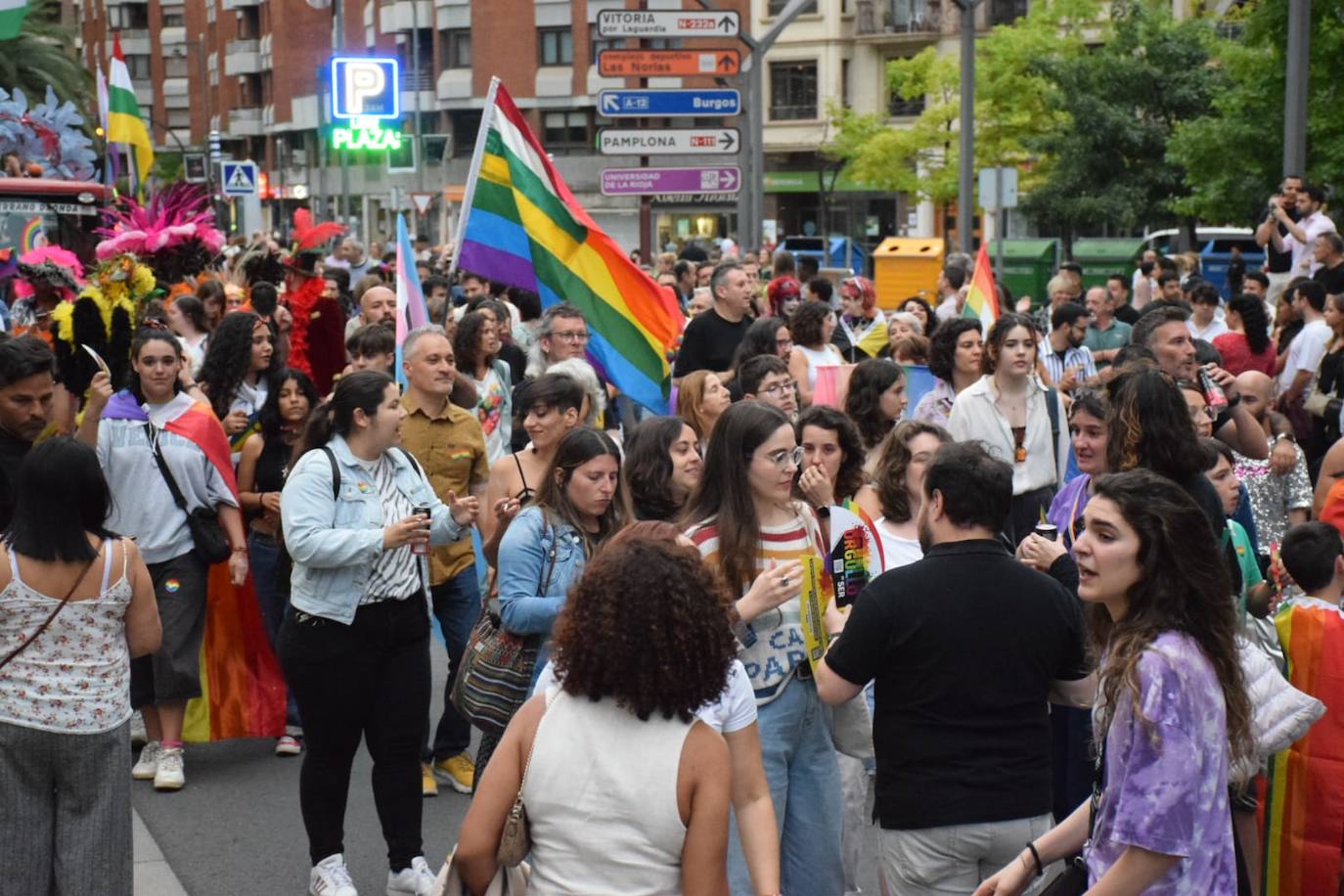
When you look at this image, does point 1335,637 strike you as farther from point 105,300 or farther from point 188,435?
point 105,300

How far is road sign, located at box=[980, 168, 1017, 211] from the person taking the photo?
20.1 meters

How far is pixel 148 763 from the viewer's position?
307 inches

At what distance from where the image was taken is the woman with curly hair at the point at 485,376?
902 centimetres

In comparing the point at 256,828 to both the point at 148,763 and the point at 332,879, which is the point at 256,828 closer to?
the point at 148,763

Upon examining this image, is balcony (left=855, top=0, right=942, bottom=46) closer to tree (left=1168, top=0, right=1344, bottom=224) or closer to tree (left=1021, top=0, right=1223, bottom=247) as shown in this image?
tree (left=1021, top=0, right=1223, bottom=247)

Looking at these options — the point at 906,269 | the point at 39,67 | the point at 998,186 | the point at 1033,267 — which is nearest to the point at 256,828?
the point at 998,186

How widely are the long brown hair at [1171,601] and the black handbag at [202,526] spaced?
482cm

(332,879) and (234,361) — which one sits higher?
(234,361)

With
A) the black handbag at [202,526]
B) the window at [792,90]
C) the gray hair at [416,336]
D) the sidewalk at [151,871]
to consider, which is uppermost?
the window at [792,90]

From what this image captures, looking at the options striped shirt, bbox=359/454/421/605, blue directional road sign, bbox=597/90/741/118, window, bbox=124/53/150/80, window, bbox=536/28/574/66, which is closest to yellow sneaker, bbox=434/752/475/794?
striped shirt, bbox=359/454/421/605

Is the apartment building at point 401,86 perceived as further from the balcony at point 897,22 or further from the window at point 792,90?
the balcony at point 897,22

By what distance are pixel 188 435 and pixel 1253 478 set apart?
Answer: 4671mm

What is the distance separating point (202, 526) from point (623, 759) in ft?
15.2

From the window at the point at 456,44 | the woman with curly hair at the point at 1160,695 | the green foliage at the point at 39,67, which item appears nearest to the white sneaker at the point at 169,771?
the woman with curly hair at the point at 1160,695
